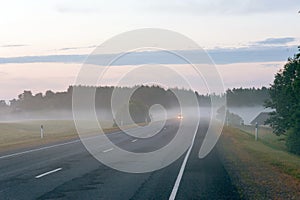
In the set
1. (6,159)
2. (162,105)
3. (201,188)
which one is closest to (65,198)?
(201,188)

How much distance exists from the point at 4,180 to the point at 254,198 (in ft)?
22.7

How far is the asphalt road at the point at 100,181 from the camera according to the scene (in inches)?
445

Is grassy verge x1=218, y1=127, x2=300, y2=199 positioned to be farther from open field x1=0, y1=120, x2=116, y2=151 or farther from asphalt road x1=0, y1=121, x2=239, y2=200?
open field x1=0, y1=120, x2=116, y2=151

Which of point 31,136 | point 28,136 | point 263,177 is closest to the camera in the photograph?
point 263,177

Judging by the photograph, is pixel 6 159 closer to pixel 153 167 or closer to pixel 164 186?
pixel 153 167

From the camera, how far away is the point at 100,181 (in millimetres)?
13602

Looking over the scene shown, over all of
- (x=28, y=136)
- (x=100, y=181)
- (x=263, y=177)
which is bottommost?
(x=28, y=136)

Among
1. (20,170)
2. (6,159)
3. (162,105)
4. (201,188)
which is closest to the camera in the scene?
(201,188)

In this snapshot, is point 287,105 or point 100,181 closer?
point 100,181

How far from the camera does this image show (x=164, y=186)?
12625mm

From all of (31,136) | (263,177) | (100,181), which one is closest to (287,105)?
(31,136)

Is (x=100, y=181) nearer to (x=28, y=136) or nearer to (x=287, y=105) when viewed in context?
(x=28, y=136)

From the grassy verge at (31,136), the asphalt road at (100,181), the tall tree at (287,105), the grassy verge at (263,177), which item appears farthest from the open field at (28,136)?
the tall tree at (287,105)

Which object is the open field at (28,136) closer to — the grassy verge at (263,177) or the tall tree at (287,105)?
the grassy verge at (263,177)
